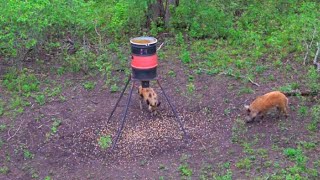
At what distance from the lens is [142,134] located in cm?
873

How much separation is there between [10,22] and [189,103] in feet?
11.9

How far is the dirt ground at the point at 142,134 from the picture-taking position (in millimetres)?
7941

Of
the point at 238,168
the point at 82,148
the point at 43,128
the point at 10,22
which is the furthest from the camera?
the point at 10,22

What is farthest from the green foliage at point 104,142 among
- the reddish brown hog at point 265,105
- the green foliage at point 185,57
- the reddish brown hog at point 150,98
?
the green foliage at point 185,57

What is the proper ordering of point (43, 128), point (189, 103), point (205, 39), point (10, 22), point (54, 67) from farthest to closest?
point (205, 39), point (54, 67), point (10, 22), point (189, 103), point (43, 128)

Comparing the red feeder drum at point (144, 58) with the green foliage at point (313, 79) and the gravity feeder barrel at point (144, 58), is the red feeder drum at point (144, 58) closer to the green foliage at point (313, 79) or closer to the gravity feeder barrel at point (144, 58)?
the gravity feeder barrel at point (144, 58)

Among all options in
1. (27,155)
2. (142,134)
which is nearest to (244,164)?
(142,134)

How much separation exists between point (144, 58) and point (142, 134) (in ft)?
4.34

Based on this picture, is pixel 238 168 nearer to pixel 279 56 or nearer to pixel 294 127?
pixel 294 127

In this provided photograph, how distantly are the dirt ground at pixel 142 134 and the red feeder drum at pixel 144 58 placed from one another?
1040mm

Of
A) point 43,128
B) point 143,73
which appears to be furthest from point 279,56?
point 43,128

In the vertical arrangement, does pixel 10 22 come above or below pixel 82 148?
above

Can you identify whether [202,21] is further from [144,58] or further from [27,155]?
[27,155]

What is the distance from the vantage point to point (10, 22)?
34.2 ft
